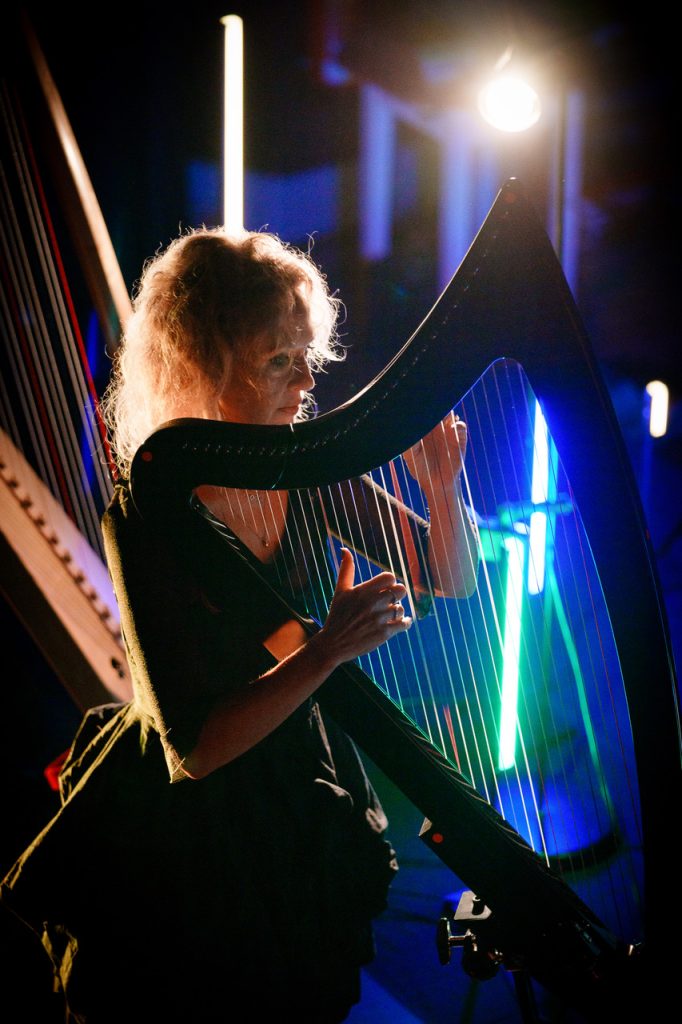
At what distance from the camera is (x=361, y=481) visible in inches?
42.0

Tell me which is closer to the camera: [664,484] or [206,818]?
[206,818]

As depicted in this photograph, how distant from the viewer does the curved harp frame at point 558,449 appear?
28.0 inches

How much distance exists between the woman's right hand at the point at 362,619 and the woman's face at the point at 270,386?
0.36 metres

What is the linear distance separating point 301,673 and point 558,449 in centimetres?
42

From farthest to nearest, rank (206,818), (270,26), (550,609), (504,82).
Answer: (550,609), (270,26), (504,82), (206,818)

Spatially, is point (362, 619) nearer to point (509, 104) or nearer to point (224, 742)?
point (224, 742)

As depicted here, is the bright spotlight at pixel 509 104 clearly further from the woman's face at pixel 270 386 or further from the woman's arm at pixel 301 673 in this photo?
the woman's arm at pixel 301 673

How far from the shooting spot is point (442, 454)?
104cm

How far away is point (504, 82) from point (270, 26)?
0.86 m

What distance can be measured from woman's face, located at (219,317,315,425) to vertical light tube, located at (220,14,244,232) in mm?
1041

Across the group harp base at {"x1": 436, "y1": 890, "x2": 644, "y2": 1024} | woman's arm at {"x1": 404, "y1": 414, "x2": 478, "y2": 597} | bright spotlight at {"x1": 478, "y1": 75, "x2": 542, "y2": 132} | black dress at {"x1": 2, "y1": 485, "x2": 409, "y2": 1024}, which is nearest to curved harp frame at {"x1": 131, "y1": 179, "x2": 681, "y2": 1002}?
harp base at {"x1": 436, "y1": 890, "x2": 644, "y2": 1024}

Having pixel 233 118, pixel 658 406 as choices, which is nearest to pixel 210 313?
pixel 233 118

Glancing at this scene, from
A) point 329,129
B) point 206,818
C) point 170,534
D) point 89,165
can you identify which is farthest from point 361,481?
point 89,165

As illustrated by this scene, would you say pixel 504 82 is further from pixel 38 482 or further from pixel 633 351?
pixel 38 482
